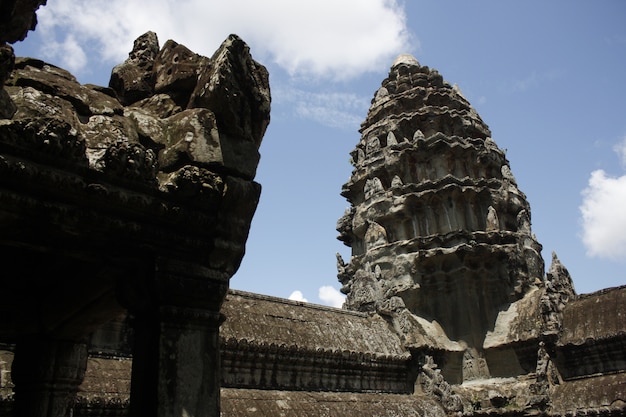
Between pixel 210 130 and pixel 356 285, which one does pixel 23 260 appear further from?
pixel 356 285

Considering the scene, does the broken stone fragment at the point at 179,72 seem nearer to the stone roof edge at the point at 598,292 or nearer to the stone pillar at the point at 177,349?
the stone pillar at the point at 177,349

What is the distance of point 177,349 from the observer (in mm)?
3777

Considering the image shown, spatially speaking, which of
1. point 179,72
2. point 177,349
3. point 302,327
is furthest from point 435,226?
point 177,349

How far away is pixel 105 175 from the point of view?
3.67m

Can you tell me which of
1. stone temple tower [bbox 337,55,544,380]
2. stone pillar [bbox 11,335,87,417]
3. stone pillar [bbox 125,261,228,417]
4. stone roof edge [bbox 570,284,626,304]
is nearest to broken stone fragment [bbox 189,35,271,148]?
stone pillar [bbox 125,261,228,417]

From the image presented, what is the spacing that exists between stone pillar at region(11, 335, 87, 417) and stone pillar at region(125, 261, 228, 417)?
2.12 metres

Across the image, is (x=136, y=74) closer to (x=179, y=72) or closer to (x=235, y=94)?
(x=179, y=72)

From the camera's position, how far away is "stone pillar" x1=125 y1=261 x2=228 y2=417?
12.0ft

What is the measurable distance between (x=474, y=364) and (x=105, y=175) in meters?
19.9

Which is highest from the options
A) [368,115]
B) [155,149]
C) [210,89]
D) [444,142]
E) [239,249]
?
[368,115]

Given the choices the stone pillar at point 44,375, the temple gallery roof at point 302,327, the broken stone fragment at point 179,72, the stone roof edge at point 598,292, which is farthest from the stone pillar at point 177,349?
the stone roof edge at point 598,292

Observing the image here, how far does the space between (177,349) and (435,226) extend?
2095cm

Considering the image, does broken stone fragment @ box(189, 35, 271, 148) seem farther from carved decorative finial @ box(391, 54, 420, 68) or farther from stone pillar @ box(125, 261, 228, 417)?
carved decorative finial @ box(391, 54, 420, 68)

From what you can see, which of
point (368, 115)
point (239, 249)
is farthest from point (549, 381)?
point (239, 249)
